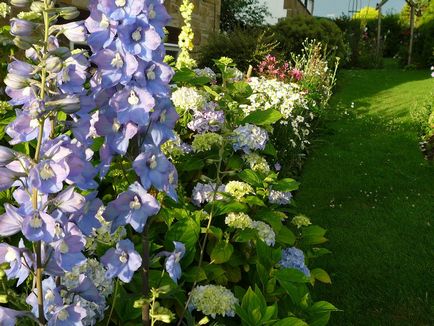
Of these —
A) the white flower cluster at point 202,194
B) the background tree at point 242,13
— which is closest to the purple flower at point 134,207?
the white flower cluster at point 202,194

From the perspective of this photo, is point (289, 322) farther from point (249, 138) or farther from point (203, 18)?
point (203, 18)

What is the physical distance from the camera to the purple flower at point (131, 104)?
1.29 m

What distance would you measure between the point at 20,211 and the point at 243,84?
9.38ft

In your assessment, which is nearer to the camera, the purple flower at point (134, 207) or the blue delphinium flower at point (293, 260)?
the purple flower at point (134, 207)

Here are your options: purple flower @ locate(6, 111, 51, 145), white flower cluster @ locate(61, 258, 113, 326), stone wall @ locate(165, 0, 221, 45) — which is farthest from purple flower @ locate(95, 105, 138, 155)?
stone wall @ locate(165, 0, 221, 45)

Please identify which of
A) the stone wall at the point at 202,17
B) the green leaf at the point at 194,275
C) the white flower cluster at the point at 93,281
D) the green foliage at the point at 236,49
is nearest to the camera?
the white flower cluster at the point at 93,281

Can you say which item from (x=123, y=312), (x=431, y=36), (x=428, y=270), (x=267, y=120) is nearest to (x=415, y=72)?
(x=431, y=36)

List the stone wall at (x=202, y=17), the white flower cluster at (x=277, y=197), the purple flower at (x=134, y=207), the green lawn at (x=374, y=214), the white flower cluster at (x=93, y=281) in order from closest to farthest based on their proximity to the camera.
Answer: the purple flower at (x=134, y=207) < the white flower cluster at (x=93, y=281) < the white flower cluster at (x=277, y=197) < the green lawn at (x=374, y=214) < the stone wall at (x=202, y=17)

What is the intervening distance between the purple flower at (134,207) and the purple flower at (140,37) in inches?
13.1

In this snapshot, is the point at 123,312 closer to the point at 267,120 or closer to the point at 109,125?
the point at 109,125

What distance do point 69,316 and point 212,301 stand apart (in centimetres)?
75

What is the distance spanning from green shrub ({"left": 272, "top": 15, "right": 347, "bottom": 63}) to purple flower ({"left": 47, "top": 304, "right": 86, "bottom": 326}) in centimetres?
1253

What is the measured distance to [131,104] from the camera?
129 centimetres

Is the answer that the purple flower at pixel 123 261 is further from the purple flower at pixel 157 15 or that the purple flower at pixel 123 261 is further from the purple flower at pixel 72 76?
the purple flower at pixel 157 15
